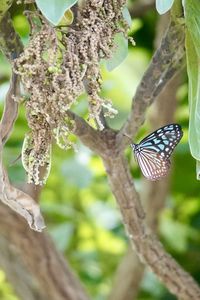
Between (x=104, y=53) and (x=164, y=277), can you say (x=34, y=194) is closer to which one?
(x=164, y=277)

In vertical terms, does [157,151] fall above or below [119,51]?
below

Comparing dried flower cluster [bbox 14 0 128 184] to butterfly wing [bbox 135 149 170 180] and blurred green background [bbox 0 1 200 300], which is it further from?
blurred green background [bbox 0 1 200 300]

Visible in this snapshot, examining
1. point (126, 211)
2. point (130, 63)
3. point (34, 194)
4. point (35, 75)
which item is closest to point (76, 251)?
point (130, 63)

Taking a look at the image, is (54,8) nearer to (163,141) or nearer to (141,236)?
(163,141)

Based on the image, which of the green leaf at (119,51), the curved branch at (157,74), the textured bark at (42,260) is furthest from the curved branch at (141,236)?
the textured bark at (42,260)

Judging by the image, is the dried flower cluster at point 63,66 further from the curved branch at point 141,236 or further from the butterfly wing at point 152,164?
the curved branch at point 141,236

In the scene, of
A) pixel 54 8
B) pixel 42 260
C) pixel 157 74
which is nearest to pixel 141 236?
pixel 157 74
